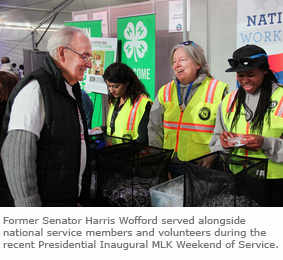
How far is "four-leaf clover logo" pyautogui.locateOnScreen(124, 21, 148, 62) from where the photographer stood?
158 inches

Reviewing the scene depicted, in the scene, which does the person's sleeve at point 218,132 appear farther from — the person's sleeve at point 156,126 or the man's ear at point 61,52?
the man's ear at point 61,52

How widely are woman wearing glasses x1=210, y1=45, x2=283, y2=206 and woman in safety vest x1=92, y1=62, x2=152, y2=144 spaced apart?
33.3 inches

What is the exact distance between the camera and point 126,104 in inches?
99.2

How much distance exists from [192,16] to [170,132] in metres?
2.17

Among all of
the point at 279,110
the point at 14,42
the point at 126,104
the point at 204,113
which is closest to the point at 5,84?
the point at 126,104

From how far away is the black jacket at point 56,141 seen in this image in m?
1.18

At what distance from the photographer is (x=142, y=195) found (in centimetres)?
154

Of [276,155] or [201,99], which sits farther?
[201,99]

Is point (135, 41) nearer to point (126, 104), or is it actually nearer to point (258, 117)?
point (126, 104)

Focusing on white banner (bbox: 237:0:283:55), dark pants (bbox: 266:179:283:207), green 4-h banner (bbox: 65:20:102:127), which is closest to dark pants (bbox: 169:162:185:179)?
dark pants (bbox: 266:179:283:207)

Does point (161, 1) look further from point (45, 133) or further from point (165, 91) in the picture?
point (45, 133)

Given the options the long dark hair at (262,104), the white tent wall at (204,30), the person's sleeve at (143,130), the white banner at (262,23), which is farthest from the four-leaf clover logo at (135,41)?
the long dark hair at (262,104)

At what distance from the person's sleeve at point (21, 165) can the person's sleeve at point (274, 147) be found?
1.16m

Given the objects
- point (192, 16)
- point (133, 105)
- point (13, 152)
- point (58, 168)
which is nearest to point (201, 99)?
point (133, 105)
